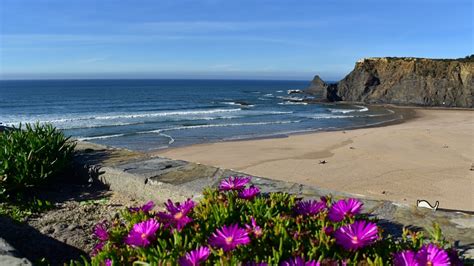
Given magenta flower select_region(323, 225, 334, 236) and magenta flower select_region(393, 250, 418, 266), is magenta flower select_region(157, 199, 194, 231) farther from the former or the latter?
magenta flower select_region(393, 250, 418, 266)

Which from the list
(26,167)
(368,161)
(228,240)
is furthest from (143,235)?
(368,161)

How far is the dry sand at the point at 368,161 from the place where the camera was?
10.7 m

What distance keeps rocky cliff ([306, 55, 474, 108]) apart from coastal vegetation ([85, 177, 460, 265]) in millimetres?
50556

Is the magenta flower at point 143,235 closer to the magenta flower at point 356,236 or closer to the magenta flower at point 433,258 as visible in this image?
the magenta flower at point 356,236

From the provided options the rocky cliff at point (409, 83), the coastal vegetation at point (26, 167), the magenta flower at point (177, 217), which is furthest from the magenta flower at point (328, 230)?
the rocky cliff at point (409, 83)

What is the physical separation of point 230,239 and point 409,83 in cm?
5431

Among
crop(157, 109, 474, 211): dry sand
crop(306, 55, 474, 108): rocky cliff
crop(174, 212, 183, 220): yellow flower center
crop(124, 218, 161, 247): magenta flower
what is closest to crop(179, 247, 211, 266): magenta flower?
crop(124, 218, 161, 247): magenta flower

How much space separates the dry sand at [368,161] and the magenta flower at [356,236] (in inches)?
334

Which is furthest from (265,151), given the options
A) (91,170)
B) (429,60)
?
(429,60)

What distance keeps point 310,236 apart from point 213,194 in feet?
2.26

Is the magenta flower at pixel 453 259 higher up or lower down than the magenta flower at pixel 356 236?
lower down

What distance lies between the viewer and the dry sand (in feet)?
35.0

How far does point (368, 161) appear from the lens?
14734mm

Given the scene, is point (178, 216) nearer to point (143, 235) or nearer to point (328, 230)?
point (143, 235)
